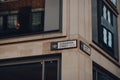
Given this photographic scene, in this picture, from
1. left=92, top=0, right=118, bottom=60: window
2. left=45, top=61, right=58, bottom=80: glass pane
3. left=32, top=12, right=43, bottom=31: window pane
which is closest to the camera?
left=45, top=61, right=58, bottom=80: glass pane

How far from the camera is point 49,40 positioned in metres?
22.8

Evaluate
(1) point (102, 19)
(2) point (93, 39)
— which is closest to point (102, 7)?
(1) point (102, 19)

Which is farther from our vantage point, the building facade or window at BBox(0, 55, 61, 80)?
window at BBox(0, 55, 61, 80)

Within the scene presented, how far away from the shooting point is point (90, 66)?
23.2 metres

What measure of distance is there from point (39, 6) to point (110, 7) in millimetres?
6657

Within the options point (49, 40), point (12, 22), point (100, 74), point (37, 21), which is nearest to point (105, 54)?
point (100, 74)

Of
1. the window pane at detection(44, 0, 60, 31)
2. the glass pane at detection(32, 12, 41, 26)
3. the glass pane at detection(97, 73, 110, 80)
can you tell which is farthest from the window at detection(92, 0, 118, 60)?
the glass pane at detection(32, 12, 41, 26)

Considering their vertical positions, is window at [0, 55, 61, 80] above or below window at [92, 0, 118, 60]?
below

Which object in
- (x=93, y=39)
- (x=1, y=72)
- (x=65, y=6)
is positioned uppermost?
(x=65, y=6)

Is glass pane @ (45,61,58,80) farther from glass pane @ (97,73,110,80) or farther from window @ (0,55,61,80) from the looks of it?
glass pane @ (97,73,110,80)

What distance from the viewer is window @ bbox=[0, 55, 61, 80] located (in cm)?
2244

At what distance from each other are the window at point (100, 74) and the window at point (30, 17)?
3647 mm

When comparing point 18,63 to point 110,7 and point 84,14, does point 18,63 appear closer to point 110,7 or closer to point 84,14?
point 84,14

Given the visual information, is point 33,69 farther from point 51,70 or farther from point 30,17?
point 30,17
